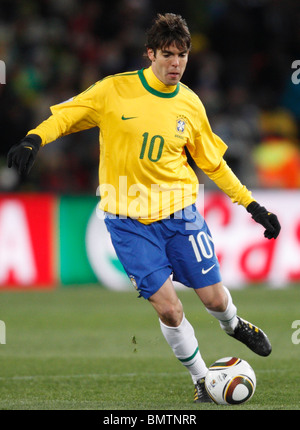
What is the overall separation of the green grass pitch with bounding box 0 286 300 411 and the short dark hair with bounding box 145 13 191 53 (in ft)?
6.56

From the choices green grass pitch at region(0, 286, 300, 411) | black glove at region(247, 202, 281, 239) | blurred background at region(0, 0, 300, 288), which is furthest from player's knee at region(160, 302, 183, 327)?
blurred background at region(0, 0, 300, 288)

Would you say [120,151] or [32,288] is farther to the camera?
[32,288]

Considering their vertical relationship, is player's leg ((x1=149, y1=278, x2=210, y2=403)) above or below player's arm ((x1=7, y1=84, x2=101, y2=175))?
below

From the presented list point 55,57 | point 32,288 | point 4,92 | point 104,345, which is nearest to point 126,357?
point 104,345

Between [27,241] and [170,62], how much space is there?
21.2 feet

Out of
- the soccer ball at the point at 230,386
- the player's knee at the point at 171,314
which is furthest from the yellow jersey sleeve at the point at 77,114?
the soccer ball at the point at 230,386

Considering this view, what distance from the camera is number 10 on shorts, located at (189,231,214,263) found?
584 cm

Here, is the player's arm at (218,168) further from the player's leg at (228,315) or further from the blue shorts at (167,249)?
the player's leg at (228,315)

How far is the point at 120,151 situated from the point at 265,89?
990cm

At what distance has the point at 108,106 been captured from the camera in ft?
18.9

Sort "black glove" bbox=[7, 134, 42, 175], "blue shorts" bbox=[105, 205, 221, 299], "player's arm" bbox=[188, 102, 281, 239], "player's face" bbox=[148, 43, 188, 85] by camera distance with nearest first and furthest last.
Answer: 1. "black glove" bbox=[7, 134, 42, 175]
2. "player's face" bbox=[148, 43, 188, 85]
3. "blue shorts" bbox=[105, 205, 221, 299]
4. "player's arm" bbox=[188, 102, 281, 239]

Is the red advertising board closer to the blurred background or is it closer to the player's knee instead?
the blurred background

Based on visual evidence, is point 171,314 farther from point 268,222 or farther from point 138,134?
point 138,134
